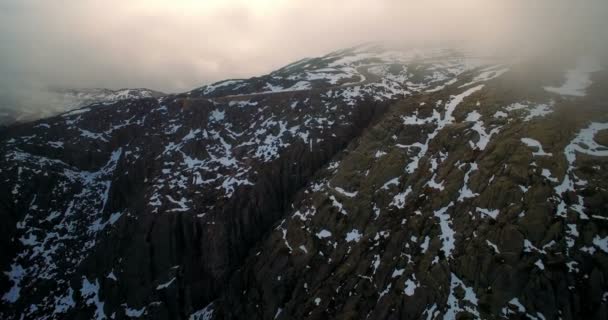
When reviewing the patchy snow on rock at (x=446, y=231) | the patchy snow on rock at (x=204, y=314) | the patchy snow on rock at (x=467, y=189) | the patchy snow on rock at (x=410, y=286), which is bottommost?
the patchy snow on rock at (x=204, y=314)

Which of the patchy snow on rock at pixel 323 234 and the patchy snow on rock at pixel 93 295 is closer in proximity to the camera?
the patchy snow on rock at pixel 323 234

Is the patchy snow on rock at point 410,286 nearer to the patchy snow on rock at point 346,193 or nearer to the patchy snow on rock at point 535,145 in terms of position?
the patchy snow on rock at point 346,193

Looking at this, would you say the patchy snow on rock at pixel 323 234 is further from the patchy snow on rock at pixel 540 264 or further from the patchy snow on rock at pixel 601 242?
the patchy snow on rock at pixel 601 242

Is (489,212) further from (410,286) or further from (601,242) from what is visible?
(410,286)

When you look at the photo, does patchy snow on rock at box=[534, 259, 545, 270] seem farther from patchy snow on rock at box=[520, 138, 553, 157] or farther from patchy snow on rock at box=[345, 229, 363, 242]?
patchy snow on rock at box=[345, 229, 363, 242]

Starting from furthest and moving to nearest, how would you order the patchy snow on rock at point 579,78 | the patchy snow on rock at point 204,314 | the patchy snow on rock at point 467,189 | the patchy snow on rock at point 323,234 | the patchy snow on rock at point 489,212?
the patchy snow on rock at point 579,78 < the patchy snow on rock at point 204,314 < the patchy snow on rock at point 323,234 < the patchy snow on rock at point 467,189 < the patchy snow on rock at point 489,212

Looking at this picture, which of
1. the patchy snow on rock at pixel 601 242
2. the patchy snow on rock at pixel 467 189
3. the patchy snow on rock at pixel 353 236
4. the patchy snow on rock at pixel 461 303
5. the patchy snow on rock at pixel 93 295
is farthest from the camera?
the patchy snow on rock at pixel 93 295

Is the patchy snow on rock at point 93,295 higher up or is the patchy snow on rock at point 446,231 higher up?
the patchy snow on rock at point 446,231

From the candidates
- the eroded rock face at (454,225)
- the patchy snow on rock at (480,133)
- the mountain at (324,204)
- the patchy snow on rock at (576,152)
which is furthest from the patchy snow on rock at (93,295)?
the patchy snow on rock at (576,152)

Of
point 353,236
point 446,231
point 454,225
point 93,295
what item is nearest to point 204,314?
point 93,295

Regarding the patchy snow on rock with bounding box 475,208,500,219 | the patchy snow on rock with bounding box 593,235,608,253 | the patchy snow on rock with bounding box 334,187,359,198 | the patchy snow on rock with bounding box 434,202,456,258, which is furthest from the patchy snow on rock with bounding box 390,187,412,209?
the patchy snow on rock with bounding box 593,235,608,253
